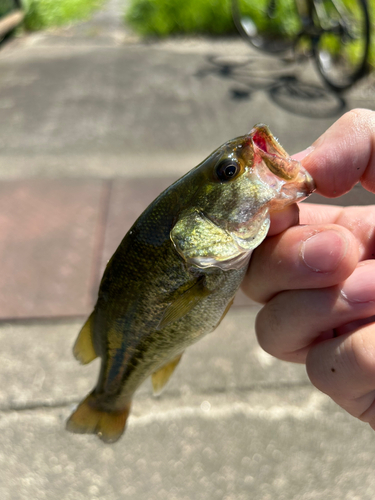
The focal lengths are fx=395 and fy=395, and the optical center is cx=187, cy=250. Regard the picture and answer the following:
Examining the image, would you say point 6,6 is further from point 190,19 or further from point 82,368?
point 82,368

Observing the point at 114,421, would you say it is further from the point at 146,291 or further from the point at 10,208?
the point at 10,208

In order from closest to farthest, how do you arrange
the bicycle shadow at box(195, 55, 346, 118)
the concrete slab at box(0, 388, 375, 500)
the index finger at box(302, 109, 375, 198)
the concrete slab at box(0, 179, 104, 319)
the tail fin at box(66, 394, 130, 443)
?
the index finger at box(302, 109, 375, 198)
the tail fin at box(66, 394, 130, 443)
the concrete slab at box(0, 388, 375, 500)
the concrete slab at box(0, 179, 104, 319)
the bicycle shadow at box(195, 55, 346, 118)

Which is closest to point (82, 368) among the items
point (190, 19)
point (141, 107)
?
point (141, 107)

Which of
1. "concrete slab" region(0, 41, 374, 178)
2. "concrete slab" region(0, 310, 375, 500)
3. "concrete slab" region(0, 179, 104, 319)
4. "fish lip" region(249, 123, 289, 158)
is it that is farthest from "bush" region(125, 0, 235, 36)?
"fish lip" region(249, 123, 289, 158)

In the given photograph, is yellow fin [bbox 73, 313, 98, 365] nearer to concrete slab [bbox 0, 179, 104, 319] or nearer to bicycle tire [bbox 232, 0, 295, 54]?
concrete slab [bbox 0, 179, 104, 319]

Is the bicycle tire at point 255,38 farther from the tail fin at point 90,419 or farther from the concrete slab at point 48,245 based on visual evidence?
the tail fin at point 90,419

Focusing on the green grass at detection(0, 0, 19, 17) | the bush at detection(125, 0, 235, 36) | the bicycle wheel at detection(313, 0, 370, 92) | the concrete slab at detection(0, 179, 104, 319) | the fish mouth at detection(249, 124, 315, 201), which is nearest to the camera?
the fish mouth at detection(249, 124, 315, 201)
